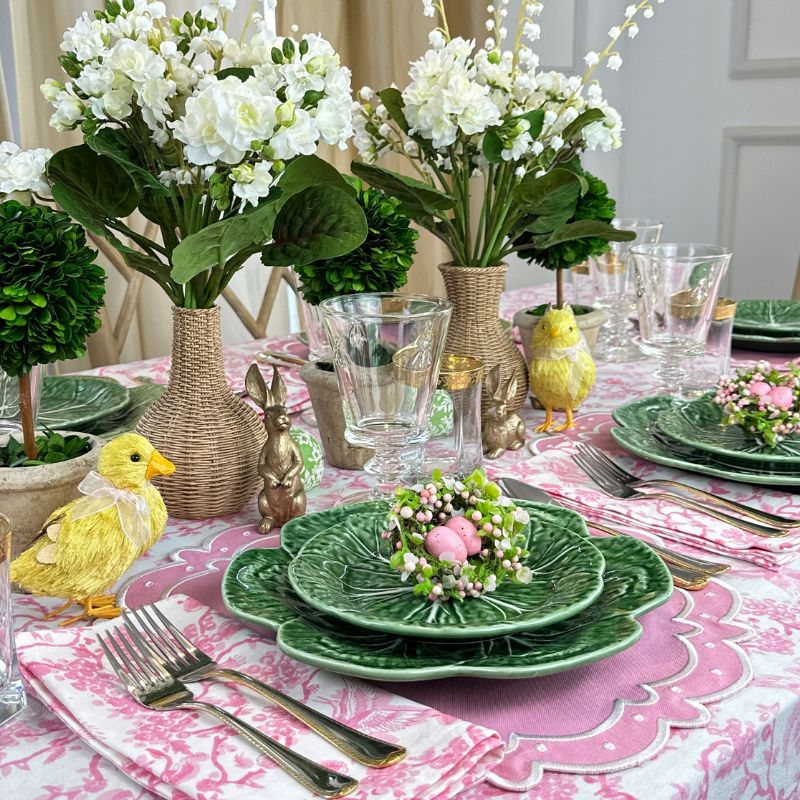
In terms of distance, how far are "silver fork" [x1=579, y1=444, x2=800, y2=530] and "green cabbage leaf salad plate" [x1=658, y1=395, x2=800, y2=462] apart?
64mm

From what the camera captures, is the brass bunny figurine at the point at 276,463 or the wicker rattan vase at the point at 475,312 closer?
the brass bunny figurine at the point at 276,463

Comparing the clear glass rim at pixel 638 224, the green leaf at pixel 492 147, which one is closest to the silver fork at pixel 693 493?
the green leaf at pixel 492 147

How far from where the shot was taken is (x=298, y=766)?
0.52m

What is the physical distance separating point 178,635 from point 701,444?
1.90ft

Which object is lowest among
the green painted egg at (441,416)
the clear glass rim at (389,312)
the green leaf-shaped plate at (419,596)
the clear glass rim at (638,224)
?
the green leaf-shaped plate at (419,596)

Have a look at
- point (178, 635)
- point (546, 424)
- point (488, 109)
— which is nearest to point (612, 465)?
point (546, 424)

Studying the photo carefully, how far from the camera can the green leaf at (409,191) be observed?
3.58 feet

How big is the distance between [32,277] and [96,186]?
0.15 m

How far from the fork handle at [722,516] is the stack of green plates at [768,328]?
640 millimetres

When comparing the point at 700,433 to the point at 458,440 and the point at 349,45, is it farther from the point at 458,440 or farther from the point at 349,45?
the point at 349,45

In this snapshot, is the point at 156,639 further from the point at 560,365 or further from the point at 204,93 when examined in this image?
the point at 560,365

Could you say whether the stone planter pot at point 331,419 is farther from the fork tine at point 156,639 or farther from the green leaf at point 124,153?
the fork tine at point 156,639

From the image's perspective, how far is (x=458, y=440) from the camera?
0.91 m

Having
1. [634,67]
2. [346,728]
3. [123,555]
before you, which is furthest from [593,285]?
[634,67]
